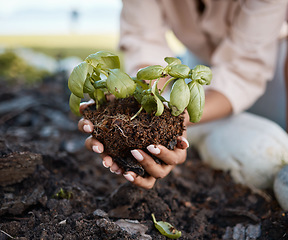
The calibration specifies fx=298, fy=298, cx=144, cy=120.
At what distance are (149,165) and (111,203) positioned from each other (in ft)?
1.04

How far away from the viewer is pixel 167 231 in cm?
103

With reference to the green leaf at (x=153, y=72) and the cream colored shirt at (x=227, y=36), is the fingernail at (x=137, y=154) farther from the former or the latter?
the cream colored shirt at (x=227, y=36)

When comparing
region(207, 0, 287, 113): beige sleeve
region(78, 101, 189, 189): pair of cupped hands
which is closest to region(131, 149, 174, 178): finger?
region(78, 101, 189, 189): pair of cupped hands

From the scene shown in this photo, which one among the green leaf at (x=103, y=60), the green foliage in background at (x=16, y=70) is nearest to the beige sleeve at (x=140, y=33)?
the green leaf at (x=103, y=60)

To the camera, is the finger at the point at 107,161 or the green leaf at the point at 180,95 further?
the finger at the point at 107,161

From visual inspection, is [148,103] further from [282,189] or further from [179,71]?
[282,189]

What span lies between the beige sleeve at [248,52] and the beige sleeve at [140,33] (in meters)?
0.37

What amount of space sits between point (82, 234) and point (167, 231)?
0.29 metres

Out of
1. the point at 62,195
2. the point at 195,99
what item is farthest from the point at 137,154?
the point at 62,195

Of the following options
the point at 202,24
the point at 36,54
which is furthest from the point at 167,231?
the point at 36,54

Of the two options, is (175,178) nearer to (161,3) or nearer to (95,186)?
(95,186)

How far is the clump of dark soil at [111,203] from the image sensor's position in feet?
3.27

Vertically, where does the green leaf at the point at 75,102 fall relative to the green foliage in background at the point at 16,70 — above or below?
above

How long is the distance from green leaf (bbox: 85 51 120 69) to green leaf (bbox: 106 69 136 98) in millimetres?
73
